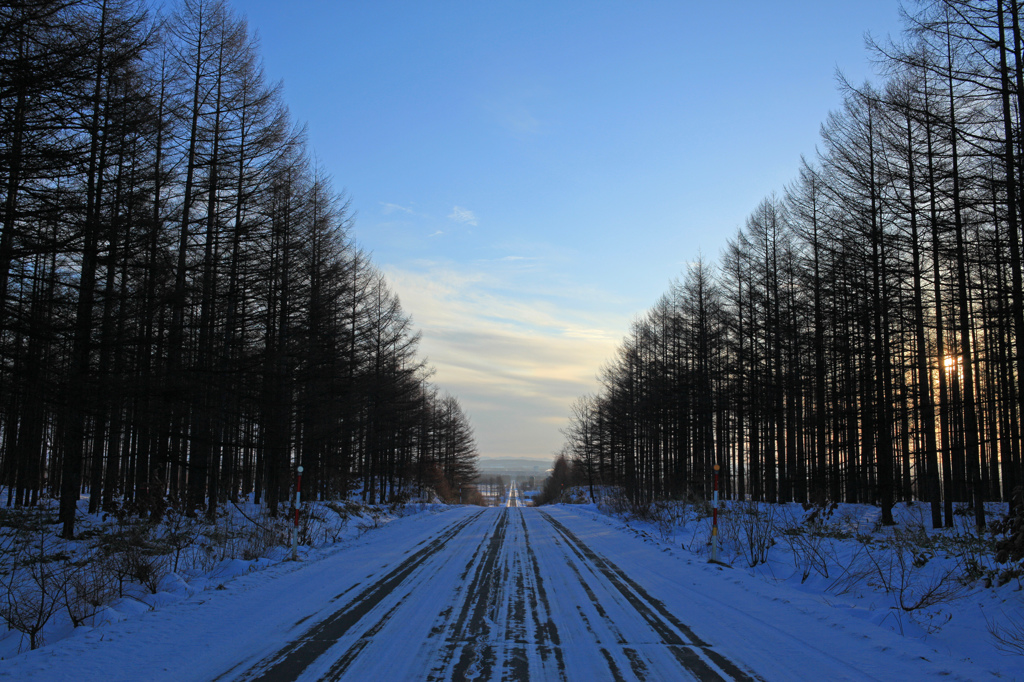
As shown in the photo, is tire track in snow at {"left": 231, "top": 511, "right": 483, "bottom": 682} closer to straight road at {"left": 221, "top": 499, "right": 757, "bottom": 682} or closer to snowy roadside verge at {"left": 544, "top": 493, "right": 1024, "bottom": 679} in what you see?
straight road at {"left": 221, "top": 499, "right": 757, "bottom": 682}

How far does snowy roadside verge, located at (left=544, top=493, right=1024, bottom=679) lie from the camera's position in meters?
5.89

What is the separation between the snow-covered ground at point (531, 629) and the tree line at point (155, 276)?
18.9ft

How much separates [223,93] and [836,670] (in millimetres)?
19450

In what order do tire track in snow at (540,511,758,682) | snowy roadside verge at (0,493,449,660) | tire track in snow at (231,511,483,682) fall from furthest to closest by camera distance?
snowy roadside verge at (0,493,449,660) < tire track in snow at (540,511,758,682) < tire track in snow at (231,511,483,682)

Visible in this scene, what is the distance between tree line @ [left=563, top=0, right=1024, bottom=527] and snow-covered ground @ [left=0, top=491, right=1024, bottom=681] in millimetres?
8342

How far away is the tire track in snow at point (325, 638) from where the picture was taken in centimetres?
478

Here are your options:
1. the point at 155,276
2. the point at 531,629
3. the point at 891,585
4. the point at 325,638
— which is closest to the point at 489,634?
the point at 531,629

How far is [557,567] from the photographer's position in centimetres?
1055

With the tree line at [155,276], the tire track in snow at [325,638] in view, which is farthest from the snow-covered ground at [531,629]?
the tree line at [155,276]

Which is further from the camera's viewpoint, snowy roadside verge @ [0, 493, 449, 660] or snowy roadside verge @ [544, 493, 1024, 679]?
snowy roadside verge @ [0, 493, 449, 660]

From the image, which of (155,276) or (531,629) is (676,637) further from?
(155,276)

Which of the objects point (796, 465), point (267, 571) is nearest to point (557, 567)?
point (267, 571)

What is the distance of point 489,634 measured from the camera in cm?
598

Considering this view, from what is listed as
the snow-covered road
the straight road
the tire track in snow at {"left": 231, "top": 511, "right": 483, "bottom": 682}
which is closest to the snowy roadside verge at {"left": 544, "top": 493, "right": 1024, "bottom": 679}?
the snow-covered road
